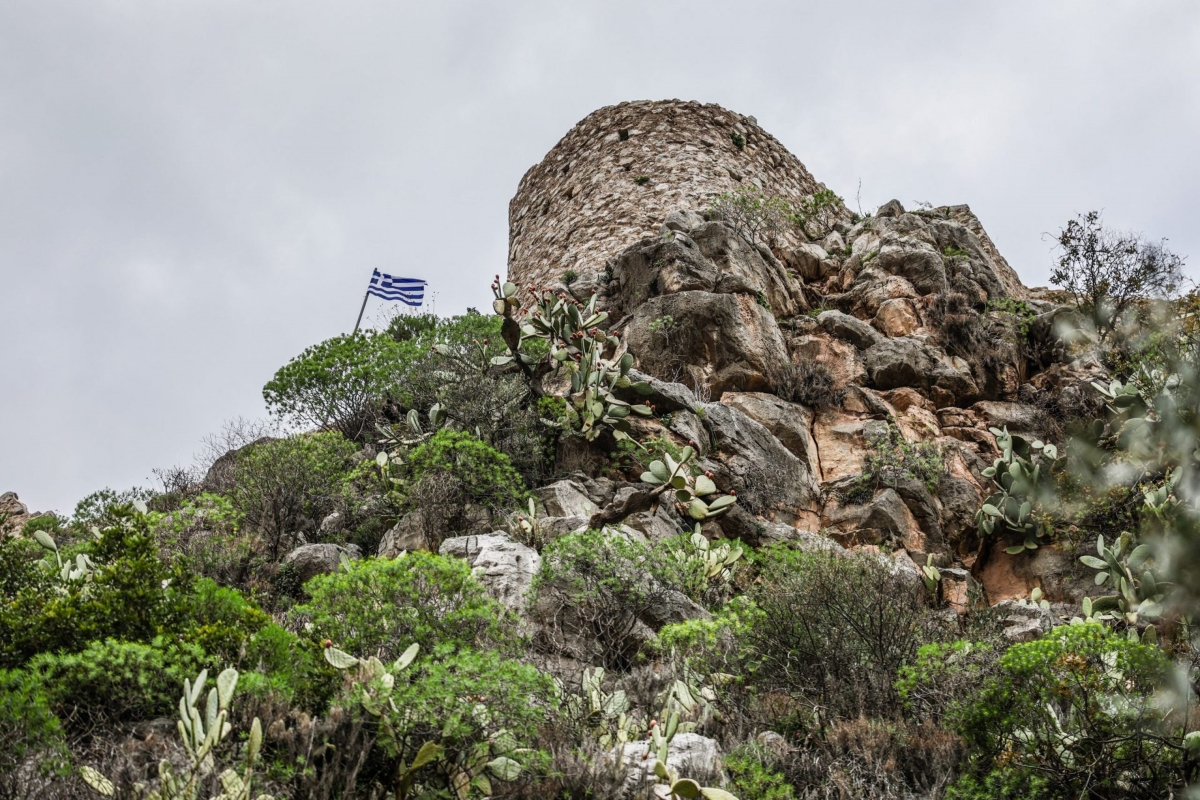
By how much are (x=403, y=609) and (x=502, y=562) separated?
168 centimetres

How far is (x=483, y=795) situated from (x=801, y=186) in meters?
16.4

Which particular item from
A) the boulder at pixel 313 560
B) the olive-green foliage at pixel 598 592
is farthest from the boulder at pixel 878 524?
the boulder at pixel 313 560

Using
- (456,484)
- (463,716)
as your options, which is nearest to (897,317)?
(456,484)

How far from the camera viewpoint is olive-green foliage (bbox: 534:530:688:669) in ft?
19.2

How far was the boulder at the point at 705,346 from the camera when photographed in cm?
1058

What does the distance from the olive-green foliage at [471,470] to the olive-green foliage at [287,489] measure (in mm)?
1138

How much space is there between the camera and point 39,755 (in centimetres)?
336

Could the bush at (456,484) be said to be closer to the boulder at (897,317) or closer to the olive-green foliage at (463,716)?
the olive-green foliage at (463,716)

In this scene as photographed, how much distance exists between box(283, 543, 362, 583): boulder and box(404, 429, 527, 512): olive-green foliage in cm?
98

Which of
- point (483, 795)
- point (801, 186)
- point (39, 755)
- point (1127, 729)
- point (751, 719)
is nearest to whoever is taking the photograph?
point (39, 755)

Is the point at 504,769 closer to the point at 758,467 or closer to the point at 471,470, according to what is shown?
the point at 471,470

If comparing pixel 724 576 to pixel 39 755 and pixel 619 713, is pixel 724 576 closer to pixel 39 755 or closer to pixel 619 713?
pixel 619 713

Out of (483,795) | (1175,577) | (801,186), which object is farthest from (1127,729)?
(801,186)

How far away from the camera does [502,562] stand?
21.4 feet
